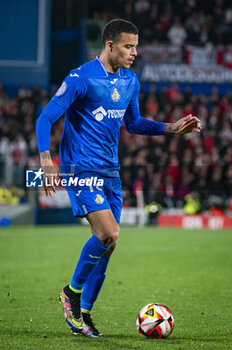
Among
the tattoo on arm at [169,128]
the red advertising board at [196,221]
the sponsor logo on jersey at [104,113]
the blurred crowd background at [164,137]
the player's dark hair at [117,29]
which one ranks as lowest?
the red advertising board at [196,221]

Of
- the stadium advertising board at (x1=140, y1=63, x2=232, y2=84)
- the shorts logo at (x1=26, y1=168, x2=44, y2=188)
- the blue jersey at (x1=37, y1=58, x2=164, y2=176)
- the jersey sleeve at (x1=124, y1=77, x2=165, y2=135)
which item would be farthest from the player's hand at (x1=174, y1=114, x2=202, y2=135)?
the stadium advertising board at (x1=140, y1=63, x2=232, y2=84)

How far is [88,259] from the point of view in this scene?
463 centimetres

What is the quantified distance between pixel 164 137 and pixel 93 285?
51.6 feet

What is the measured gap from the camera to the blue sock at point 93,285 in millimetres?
4789

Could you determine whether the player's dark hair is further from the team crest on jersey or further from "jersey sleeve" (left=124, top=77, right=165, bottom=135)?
"jersey sleeve" (left=124, top=77, right=165, bottom=135)

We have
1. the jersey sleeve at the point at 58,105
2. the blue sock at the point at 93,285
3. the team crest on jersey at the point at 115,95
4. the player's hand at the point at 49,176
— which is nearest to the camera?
the player's hand at the point at 49,176

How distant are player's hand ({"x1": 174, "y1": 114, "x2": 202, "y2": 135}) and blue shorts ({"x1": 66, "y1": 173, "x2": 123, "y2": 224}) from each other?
2.07ft

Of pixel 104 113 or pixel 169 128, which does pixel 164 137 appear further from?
pixel 104 113

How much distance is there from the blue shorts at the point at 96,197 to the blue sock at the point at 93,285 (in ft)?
1.29

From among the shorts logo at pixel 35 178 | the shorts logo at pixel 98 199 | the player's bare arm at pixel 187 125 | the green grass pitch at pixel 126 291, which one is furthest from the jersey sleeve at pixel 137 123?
the green grass pitch at pixel 126 291

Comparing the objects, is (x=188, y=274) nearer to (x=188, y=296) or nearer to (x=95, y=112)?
(x=188, y=296)

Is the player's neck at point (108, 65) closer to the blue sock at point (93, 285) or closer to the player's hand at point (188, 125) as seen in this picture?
the player's hand at point (188, 125)

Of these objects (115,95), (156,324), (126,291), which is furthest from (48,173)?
(126,291)

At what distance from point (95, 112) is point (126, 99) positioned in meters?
0.32
